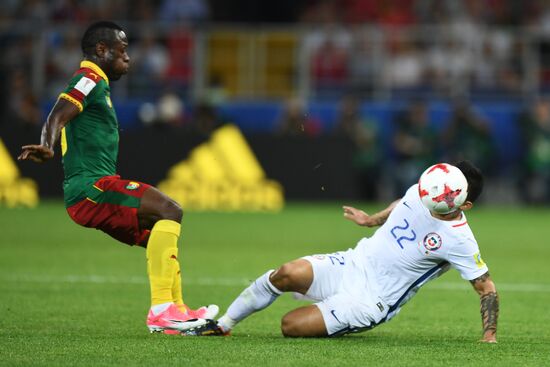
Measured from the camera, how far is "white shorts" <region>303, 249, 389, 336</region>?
8266 mm

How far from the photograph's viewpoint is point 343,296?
27.3 ft

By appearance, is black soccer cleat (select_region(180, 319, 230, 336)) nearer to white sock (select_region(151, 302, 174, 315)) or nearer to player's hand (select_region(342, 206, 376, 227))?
white sock (select_region(151, 302, 174, 315))

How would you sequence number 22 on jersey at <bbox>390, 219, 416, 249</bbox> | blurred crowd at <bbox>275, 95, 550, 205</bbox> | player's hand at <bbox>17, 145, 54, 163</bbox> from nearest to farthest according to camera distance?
player's hand at <bbox>17, 145, 54, 163</bbox>, number 22 on jersey at <bbox>390, 219, 416, 249</bbox>, blurred crowd at <bbox>275, 95, 550, 205</bbox>

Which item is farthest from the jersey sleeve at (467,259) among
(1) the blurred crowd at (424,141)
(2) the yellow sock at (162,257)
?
(1) the blurred crowd at (424,141)

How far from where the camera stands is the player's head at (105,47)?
891cm

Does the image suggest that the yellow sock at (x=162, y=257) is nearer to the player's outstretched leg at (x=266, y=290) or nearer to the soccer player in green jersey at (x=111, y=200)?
the soccer player in green jersey at (x=111, y=200)

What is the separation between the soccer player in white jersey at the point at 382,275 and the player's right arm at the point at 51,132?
1.70m

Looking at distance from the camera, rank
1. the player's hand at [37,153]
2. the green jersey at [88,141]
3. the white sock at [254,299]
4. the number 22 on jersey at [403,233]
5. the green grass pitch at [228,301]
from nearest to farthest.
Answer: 1. the green grass pitch at [228,301]
2. the player's hand at [37,153]
3. the number 22 on jersey at [403,233]
4. the white sock at [254,299]
5. the green jersey at [88,141]

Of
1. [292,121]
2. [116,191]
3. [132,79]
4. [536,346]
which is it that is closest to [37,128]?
[132,79]

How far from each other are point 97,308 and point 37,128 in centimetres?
1232

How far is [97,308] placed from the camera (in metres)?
10.1

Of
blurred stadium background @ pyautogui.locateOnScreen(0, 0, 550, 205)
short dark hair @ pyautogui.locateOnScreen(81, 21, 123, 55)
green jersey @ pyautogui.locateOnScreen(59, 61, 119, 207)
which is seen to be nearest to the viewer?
green jersey @ pyautogui.locateOnScreen(59, 61, 119, 207)

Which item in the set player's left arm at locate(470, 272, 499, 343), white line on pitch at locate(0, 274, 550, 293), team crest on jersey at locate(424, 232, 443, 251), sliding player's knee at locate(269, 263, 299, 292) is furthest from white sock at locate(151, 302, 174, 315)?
white line on pitch at locate(0, 274, 550, 293)

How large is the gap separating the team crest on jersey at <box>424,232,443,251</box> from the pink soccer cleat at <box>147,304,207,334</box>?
1.72 m
